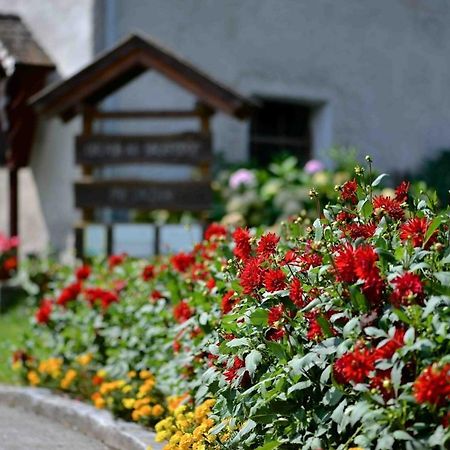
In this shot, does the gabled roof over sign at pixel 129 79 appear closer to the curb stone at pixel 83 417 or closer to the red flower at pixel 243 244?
the curb stone at pixel 83 417

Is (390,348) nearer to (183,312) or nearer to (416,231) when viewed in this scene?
(416,231)

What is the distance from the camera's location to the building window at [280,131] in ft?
39.6

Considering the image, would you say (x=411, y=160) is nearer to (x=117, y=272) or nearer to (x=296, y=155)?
(x=296, y=155)

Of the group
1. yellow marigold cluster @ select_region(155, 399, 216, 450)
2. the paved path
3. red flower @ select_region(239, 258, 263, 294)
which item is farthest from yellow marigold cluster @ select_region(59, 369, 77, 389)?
red flower @ select_region(239, 258, 263, 294)

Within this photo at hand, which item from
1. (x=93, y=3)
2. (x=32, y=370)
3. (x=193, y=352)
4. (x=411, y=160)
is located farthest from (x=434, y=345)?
(x=411, y=160)

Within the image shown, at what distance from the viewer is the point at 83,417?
5105mm

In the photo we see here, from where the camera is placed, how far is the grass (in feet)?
21.4

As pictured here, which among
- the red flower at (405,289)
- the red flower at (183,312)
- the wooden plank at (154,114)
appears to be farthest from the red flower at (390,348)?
the wooden plank at (154,114)

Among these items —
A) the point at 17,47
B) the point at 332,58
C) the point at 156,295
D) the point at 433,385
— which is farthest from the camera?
the point at 332,58

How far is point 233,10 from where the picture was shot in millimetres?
11477

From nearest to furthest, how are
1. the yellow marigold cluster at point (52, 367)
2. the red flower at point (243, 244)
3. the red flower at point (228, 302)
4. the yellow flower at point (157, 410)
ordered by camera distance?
the red flower at point (243, 244) → the red flower at point (228, 302) → the yellow flower at point (157, 410) → the yellow marigold cluster at point (52, 367)

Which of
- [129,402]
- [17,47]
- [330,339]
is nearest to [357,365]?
[330,339]

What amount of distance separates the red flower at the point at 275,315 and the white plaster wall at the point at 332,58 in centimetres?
749

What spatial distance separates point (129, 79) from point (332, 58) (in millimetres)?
3854
